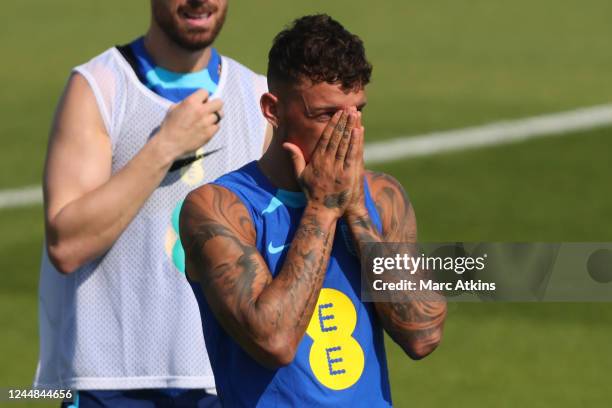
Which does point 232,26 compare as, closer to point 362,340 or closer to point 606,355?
point 606,355

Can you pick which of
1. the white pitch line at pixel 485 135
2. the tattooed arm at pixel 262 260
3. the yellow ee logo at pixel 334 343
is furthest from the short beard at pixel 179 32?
the white pitch line at pixel 485 135

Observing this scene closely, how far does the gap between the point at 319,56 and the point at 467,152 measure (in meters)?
11.0

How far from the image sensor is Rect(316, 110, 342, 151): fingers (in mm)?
4934

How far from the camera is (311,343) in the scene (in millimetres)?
4984

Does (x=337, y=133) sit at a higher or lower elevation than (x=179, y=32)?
lower

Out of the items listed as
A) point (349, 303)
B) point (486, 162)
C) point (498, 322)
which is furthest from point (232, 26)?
point (349, 303)

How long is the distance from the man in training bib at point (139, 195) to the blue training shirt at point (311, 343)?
4.01 feet

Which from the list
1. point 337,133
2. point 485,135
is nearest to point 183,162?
point 337,133

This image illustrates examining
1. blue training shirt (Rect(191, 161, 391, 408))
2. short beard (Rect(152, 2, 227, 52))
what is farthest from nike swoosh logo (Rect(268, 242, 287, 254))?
short beard (Rect(152, 2, 227, 52))

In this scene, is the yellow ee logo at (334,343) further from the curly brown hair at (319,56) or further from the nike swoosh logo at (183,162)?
the nike swoosh logo at (183,162)

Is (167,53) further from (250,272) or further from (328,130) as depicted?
(250,272)

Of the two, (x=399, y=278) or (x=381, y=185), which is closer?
(x=399, y=278)

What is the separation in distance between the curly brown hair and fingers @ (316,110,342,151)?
10cm

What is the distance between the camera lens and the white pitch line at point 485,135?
15.8 metres
